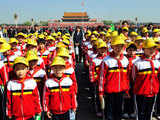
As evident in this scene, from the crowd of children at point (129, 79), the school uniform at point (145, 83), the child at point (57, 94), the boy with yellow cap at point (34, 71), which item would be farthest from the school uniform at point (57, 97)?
the school uniform at point (145, 83)

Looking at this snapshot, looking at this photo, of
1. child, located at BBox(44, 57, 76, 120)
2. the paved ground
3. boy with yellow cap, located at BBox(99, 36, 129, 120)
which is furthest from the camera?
the paved ground

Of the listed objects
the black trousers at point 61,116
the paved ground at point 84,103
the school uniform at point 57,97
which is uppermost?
the school uniform at point 57,97

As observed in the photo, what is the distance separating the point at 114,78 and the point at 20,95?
66.4 inches

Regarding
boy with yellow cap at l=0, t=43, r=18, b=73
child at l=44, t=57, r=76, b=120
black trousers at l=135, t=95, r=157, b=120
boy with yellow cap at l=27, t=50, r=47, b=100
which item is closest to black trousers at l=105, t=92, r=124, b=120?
black trousers at l=135, t=95, r=157, b=120

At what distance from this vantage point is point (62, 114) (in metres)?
3.42

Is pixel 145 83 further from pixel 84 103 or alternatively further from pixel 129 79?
pixel 84 103

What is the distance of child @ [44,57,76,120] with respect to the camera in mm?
3350

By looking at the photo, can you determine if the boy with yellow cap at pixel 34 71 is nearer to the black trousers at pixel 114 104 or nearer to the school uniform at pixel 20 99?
the school uniform at pixel 20 99

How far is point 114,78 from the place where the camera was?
12.2 feet

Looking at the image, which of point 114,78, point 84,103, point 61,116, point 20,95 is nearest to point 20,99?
point 20,95

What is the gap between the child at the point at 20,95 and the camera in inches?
127

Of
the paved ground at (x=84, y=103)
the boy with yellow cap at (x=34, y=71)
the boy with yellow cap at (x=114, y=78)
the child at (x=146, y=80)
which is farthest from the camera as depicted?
the paved ground at (x=84, y=103)

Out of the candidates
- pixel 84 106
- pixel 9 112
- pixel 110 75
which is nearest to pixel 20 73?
pixel 9 112

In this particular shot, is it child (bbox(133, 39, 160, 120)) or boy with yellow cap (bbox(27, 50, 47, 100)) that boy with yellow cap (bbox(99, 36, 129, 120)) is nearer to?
child (bbox(133, 39, 160, 120))
